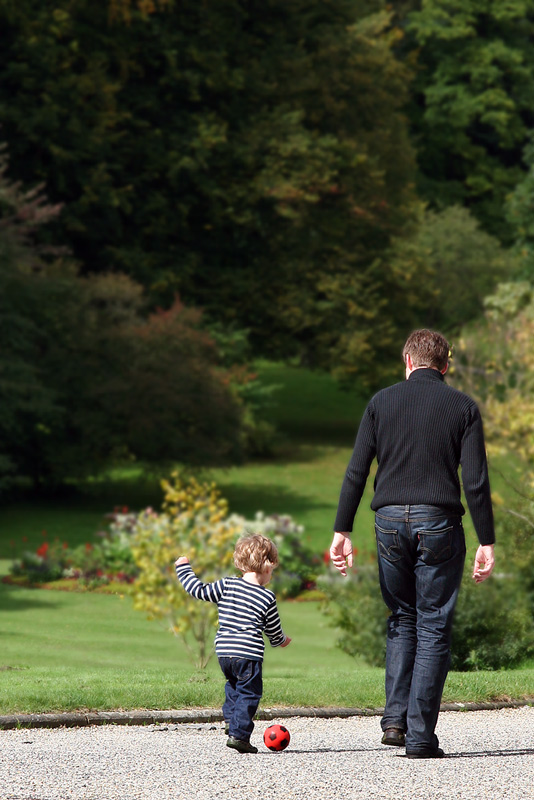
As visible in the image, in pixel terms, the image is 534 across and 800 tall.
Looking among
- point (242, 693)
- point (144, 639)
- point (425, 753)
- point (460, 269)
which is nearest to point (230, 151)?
point (460, 269)

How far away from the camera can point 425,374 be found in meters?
5.44

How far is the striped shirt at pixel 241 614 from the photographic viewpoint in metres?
5.43

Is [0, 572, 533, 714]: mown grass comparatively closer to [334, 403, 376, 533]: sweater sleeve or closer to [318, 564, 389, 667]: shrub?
[318, 564, 389, 667]: shrub

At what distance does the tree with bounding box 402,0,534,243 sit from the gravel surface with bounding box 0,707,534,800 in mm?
42865

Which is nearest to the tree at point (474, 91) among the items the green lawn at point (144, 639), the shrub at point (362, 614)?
the green lawn at point (144, 639)

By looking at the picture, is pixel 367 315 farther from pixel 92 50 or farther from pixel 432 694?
pixel 432 694

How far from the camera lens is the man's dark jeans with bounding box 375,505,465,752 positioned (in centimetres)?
517

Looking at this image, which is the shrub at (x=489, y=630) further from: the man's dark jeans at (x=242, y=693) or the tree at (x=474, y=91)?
the tree at (x=474, y=91)

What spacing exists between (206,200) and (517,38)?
23088 millimetres

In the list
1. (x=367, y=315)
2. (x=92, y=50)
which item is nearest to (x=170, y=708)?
(x=92, y=50)

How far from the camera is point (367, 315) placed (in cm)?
3419

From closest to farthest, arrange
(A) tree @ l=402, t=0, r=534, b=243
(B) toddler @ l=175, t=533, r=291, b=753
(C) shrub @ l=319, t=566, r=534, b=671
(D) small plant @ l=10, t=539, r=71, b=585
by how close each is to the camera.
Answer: (B) toddler @ l=175, t=533, r=291, b=753 < (C) shrub @ l=319, t=566, r=534, b=671 < (D) small plant @ l=10, t=539, r=71, b=585 < (A) tree @ l=402, t=0, r=534, b=243

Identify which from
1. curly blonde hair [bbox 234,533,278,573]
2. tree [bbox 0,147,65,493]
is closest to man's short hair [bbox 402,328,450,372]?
curly blonde hair [bbox 234,533,278,573]

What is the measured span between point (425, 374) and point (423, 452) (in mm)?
387
